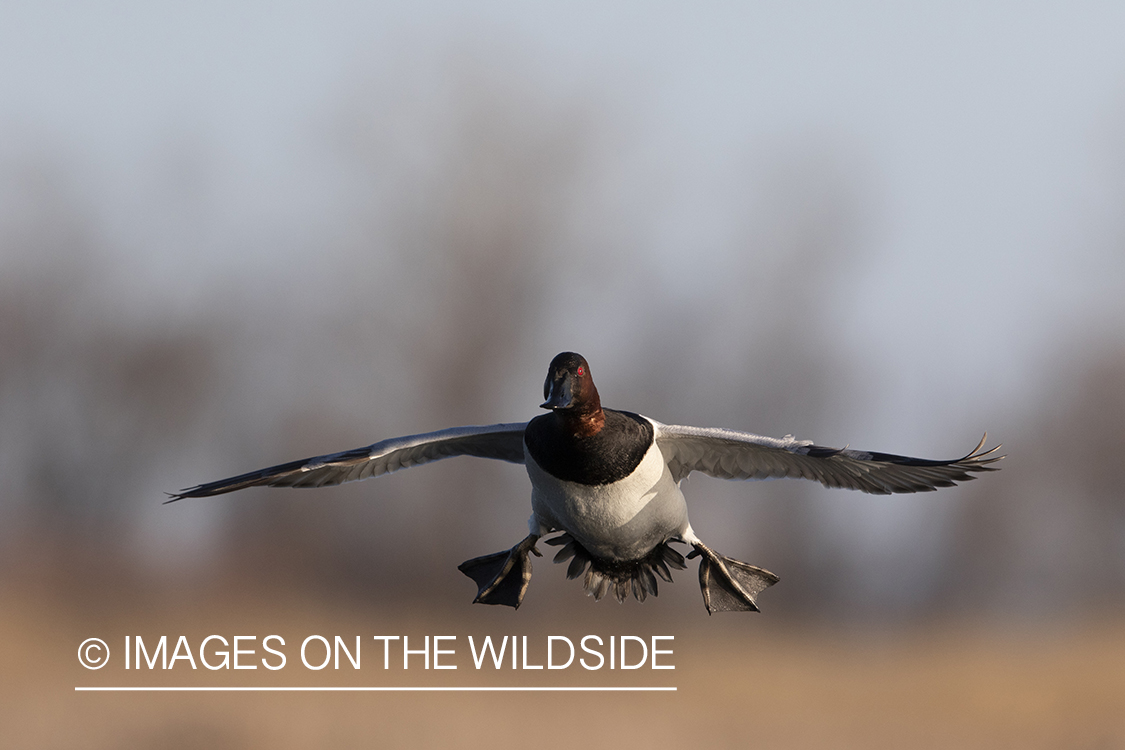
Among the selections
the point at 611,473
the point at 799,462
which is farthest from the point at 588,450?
the point at 799,462

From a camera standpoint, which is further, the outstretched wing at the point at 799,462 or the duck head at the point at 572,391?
the outstretched wing at the point at 799,462

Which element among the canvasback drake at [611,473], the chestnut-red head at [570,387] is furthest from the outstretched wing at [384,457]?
the chestnut-red head at [570,387]

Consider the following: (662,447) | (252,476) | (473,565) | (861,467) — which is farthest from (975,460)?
(252,476)

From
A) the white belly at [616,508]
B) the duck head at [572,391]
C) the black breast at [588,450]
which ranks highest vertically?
the duck head at [572,391]

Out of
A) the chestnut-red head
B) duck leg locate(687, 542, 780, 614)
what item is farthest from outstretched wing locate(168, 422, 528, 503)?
duck leg locate(687, 542, 780, 614)

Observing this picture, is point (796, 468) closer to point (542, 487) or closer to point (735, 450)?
point (735, 450)

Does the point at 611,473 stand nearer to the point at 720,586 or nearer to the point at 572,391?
the point at 572,391

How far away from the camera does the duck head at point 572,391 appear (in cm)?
498

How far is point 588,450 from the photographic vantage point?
5.31m

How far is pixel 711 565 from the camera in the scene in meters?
6.41

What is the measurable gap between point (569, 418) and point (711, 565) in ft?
5.73

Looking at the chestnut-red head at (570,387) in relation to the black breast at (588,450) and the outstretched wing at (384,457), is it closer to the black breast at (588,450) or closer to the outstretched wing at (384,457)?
the black breast at (588,450)

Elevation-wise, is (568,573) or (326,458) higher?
(326,458)

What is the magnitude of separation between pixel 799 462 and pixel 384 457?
103 inches
